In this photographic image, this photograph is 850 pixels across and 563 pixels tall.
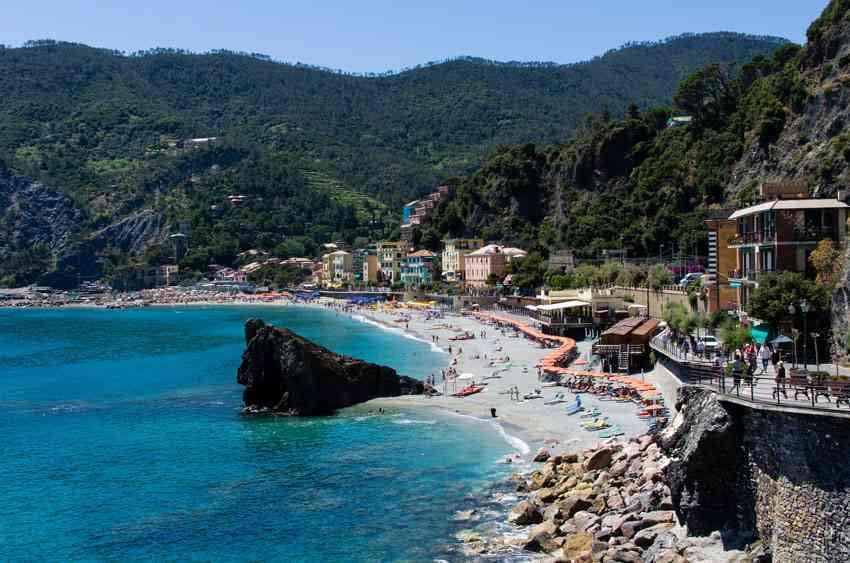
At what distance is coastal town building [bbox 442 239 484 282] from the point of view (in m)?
114

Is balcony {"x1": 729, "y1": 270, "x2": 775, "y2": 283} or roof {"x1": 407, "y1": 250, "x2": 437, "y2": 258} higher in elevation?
roof {"x1": 407, "y1": 250, "x2": 437, "y2": 258}

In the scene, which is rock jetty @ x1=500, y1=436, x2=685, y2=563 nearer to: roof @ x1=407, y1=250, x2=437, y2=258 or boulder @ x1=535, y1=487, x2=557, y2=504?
boulder @ x1=535, y1=487, x2=557, y2=504

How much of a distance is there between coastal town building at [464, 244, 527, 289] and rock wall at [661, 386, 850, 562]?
3099 inches

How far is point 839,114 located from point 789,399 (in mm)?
38496

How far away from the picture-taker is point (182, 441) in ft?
110

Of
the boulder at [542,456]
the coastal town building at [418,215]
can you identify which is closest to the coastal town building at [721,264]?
the boulder at [542,456]

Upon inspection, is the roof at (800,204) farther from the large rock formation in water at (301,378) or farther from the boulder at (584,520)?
the large rock formation in water at (301,378)

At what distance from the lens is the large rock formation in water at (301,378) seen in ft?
124

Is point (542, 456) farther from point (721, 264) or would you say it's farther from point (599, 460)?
point (721, 264)

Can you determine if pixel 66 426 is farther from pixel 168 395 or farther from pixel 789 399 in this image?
pixel 789 399

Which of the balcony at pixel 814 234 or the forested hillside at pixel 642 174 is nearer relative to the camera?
the balcony at pixel 814 234

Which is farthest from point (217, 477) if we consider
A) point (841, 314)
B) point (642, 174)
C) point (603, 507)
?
point (642, 174)

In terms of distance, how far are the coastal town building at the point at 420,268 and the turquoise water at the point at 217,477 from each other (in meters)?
69.9

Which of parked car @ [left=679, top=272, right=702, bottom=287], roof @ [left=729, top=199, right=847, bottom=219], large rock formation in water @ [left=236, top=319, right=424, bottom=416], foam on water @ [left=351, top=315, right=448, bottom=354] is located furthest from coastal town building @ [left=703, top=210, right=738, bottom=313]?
foam on water @ [left=351, top=315, right=448, bottom=354]
